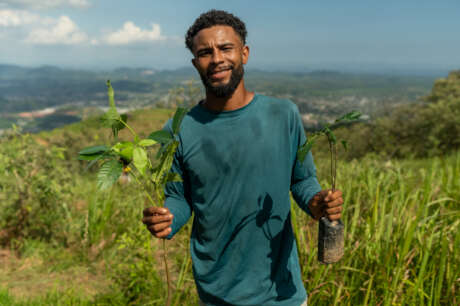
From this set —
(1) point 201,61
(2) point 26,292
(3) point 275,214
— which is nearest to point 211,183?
(3) point 275,214

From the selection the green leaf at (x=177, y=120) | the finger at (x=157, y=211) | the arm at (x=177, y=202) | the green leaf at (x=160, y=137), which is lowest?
the arm at (x=177, y=202)

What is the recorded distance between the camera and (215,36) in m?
1.55

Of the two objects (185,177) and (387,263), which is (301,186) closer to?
(185,177)

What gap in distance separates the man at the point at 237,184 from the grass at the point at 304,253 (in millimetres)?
674

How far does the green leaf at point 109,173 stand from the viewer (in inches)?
32.4

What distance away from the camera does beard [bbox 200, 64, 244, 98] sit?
1549 mm

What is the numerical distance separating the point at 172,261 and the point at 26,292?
4.68ft

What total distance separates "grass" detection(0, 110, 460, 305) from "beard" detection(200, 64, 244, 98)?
1.14 meters

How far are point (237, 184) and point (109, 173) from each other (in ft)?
2.48

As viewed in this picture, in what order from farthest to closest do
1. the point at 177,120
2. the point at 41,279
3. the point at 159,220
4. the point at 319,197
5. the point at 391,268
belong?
the point at 41,279 → the point at 391,268 → the point at 319,197 → the point at 159,220 → the point at 177,120

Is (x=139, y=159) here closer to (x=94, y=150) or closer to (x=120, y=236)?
(x=94, y=150)

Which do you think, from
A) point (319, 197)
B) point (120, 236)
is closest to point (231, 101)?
point (319, 197)

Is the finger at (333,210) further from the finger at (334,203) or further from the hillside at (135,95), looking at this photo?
the hillside at (135,95)

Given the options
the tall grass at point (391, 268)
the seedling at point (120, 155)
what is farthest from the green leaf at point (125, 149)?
the tall grass at point (391, 268)
